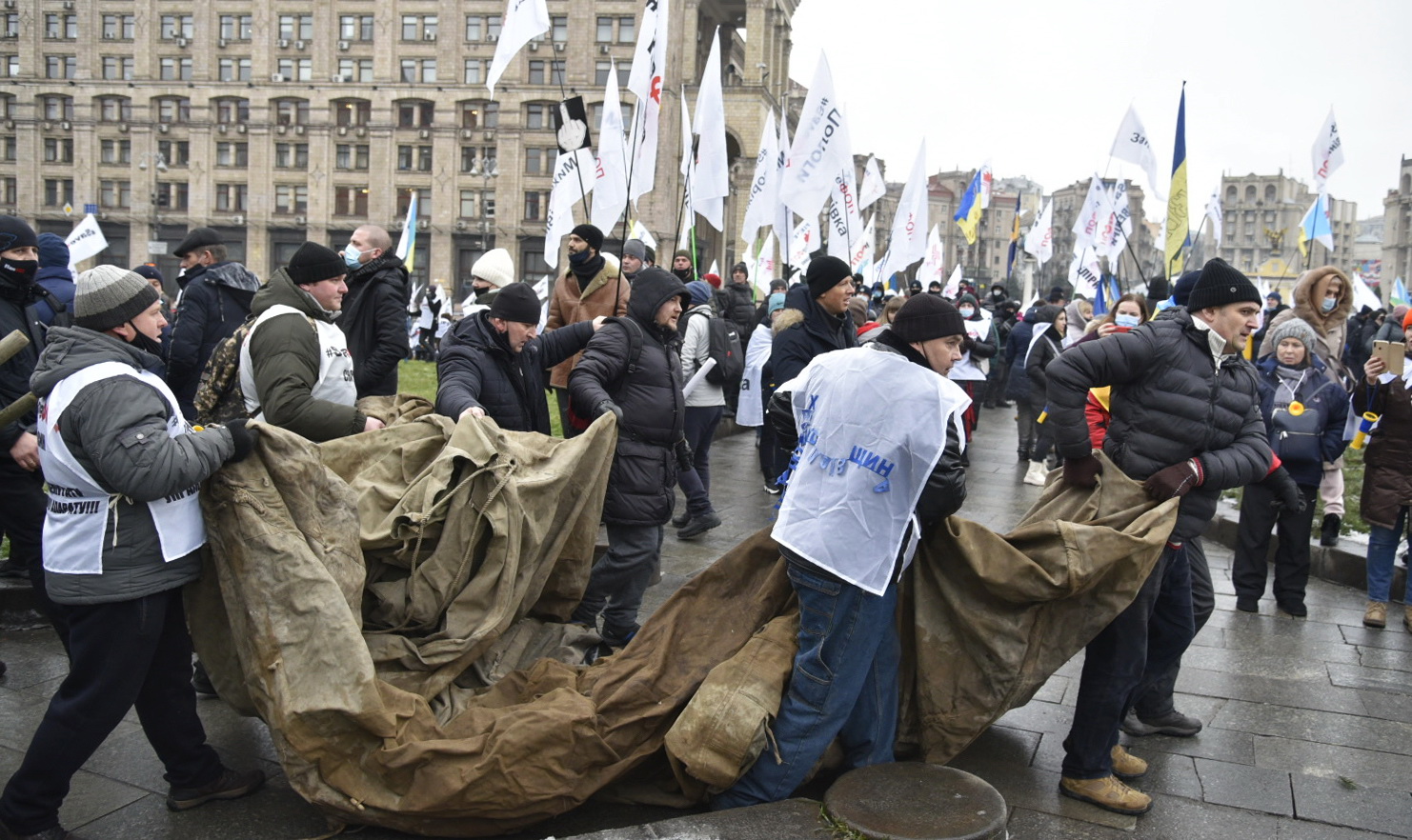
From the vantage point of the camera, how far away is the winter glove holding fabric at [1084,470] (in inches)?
164

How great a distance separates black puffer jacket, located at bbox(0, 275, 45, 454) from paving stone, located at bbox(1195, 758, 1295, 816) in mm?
5067

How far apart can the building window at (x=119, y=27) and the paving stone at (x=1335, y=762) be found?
264 ft

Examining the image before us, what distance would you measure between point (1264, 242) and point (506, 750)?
131203 millimetres

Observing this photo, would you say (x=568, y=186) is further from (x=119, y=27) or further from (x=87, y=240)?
(x=119, y=27)

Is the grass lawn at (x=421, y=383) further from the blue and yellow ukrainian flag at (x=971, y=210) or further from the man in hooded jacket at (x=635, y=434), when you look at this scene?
the blue and yellow ukrainian flag at (x=971, y=210)

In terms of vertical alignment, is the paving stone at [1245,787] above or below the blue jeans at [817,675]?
below

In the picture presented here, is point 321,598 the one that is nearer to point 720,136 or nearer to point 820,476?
point 820,476

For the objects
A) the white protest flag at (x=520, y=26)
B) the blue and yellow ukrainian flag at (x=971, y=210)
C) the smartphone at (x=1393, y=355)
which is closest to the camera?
the smartphone at (x=1393, y=355)

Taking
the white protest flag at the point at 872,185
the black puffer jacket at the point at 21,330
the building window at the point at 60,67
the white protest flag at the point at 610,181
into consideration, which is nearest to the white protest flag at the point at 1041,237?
the white protest flag at the point at 872,185

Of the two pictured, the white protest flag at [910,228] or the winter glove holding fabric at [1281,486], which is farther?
the white protest flag at [910,228]

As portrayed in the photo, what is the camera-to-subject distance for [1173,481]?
405cm

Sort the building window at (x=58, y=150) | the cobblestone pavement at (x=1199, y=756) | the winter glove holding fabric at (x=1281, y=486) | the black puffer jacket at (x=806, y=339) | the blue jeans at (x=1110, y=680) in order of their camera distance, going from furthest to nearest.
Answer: the building window at (x=58, y=150) < the black puffer jacket at (x=806, y=339) < the winter glove holding fabric at (x=1281, y=486) < the blue jeans at (x=1110, y=680) < the cobblestone pavement at (x=1199, y=756)

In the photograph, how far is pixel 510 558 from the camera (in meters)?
4.37

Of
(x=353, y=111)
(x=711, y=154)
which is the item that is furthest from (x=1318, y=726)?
(x=353, y=111)
